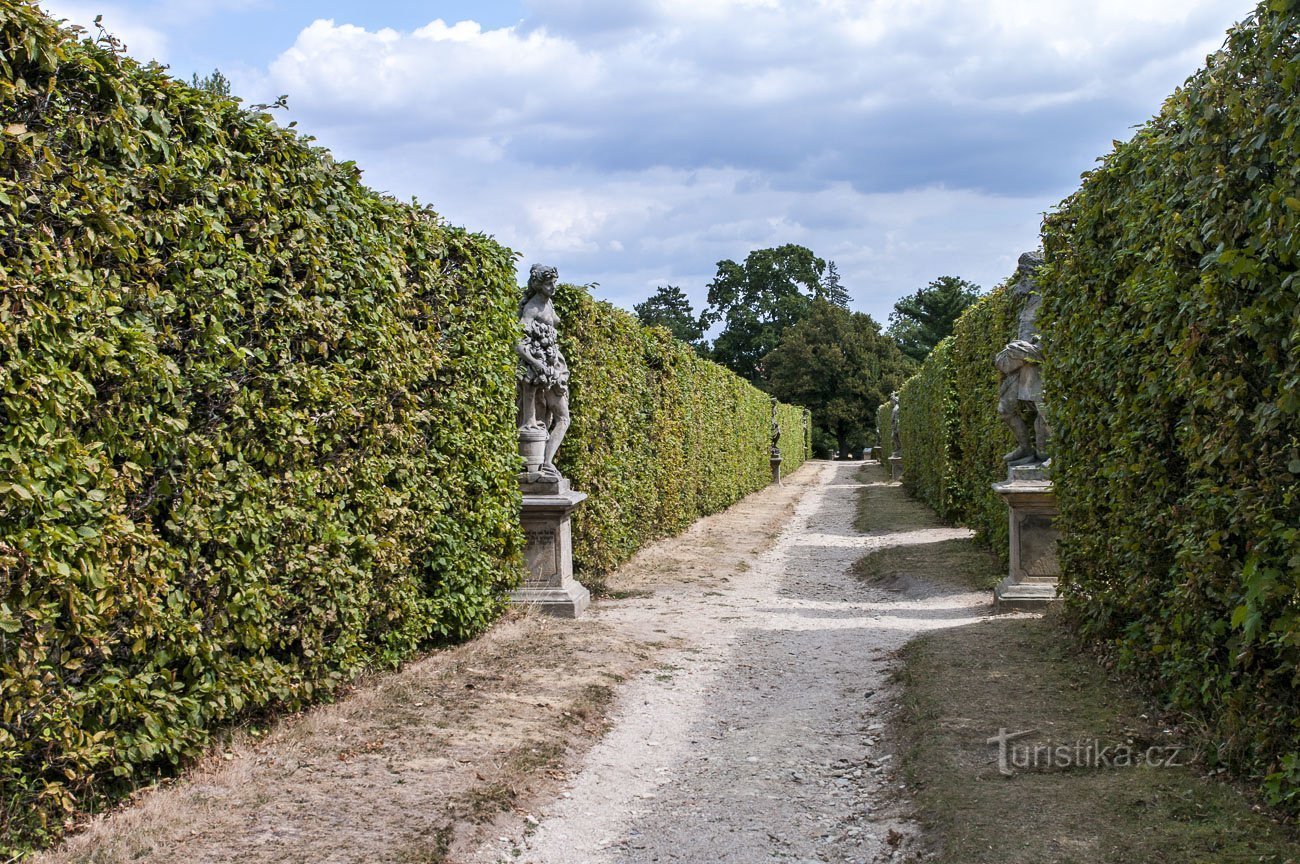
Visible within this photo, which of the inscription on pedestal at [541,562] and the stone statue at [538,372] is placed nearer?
the inscription on pedestal at [541,562]

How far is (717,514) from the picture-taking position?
19984 millimetres

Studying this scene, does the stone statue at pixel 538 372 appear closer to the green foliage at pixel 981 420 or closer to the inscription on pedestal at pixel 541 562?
the inscription on pedestal at pixel 541 562

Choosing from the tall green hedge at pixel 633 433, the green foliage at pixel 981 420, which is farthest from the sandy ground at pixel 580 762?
the green foliage at pixel 981 420

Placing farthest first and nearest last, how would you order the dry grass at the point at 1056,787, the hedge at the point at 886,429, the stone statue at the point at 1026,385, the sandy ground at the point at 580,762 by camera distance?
the hedge at the point at 886,429
the stone statue at the point at 1026,385
the sandy ground at the point at 580,762
the dry grass at the point at 1056,787

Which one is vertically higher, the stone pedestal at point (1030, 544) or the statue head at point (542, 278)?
the statue head at point (542, 278)

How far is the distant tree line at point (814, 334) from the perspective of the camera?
54469mm

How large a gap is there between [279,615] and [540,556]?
13.6 feet

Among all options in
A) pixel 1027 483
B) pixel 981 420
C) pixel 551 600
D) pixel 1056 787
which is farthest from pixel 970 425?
pixel 1056 787

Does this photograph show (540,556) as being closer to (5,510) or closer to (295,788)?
(295,788)

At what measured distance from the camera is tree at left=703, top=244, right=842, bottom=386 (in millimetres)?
74625

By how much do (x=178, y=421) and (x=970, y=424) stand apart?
1138 centimetres

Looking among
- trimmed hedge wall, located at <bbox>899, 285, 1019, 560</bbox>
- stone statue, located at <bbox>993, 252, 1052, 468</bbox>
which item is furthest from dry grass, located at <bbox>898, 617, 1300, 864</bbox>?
trimmed hedge wall, located at <bbox>899, 285, 1019, 560</bbox>

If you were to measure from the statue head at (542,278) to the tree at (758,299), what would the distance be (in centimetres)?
6445

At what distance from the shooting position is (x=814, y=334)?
55.2 metres
